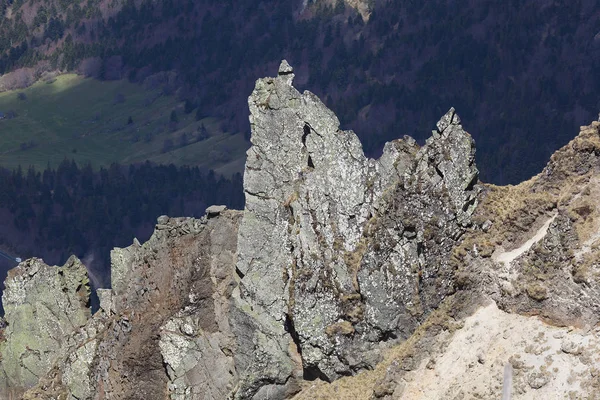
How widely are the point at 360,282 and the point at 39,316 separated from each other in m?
28.1

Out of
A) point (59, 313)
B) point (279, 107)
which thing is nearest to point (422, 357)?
point (279, 107)

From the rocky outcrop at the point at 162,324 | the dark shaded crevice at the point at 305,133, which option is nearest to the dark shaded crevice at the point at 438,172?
the dark shaded crevice at the point at 305,133

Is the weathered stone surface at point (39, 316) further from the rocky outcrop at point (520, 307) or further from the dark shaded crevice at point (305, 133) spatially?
the rocky outcrop at point (520, 307)

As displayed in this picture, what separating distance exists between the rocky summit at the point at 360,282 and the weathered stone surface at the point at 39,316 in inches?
361

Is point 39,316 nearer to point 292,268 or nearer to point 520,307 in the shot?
point 292,268

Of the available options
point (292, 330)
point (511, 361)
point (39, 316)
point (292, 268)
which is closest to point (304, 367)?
point (292, 330)

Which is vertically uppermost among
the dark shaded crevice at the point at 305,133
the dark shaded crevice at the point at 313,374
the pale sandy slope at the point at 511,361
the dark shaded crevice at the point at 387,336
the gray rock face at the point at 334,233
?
the dark shaded crevice at the point at 305,133

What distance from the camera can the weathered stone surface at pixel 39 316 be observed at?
Result: 86.2 meters

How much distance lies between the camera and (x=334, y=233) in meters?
65.9

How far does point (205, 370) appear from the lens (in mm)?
70062

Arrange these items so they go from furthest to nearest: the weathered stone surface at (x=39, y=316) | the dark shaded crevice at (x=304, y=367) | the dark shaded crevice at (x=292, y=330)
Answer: the weathered stone surface at (x=39, y=316) < the dark shaded crevice at (x=292, y=330) < the dark shaded crevice at (x=304, y=367)

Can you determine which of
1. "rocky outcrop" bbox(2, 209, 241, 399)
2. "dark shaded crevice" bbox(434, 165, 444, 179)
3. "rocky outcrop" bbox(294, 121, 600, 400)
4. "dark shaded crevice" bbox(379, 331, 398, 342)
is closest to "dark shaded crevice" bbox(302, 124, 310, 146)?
"rocky outcrop" bbox(2, 209, 241, 399)

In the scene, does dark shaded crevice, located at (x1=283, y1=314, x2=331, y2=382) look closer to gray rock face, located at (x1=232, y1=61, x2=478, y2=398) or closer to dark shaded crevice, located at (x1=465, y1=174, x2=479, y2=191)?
gray rock face, located at (x1=232, y1=61, x2=478, y2=398)

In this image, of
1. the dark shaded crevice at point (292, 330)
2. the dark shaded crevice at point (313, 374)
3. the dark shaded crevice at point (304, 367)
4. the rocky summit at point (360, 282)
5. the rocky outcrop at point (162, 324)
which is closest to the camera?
the rocky summit at point (360, 282)
